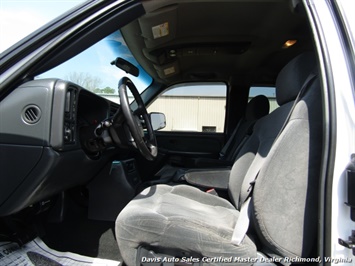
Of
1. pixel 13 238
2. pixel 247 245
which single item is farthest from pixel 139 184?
pixel 247 245

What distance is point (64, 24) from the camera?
3.33 feet

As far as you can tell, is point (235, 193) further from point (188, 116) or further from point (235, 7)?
point (188, 116)

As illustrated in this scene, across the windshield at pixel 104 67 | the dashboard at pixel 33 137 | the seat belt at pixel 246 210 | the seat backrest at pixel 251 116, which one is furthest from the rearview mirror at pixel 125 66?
the seat belt at pixel 246 210

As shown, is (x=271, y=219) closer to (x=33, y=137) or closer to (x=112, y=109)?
(x=33, y=137)

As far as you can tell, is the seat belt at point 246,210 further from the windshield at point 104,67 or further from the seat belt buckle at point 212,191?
the windshield at point 104,67

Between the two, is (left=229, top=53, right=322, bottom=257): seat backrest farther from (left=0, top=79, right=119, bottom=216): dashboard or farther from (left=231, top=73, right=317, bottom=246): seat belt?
(left=0, top=79, right=119, bottom=216): dashboard

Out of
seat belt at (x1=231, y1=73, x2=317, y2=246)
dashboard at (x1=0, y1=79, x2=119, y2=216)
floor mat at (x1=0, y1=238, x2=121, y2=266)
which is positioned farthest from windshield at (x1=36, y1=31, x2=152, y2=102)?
seat belt at (x1=231, y1=73, x2=317, y2=246)

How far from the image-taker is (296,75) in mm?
1198

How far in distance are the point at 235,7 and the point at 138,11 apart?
75 centimetres

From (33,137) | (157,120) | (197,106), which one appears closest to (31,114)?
(33,137)

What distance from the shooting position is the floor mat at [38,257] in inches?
51.5

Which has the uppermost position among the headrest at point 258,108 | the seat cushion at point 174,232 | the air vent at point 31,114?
the headrest at point 258,108

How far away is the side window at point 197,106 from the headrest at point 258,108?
0.62 m

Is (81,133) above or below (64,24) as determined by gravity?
below
